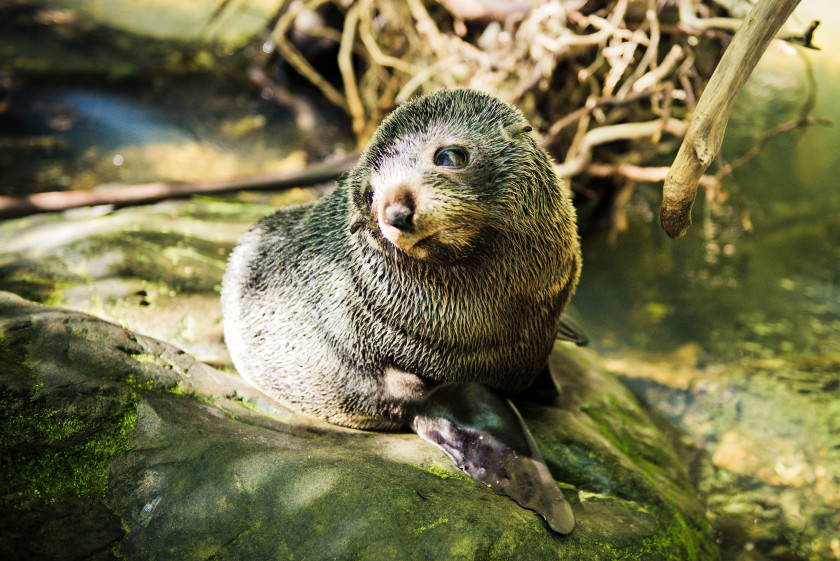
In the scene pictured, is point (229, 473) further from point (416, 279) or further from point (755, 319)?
point (755, 319)

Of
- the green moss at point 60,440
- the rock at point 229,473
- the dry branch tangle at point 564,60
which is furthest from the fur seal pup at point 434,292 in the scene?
the dry branch tangle at point 564,60

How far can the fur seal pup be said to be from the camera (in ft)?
9.52

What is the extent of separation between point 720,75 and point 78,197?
5767 mm

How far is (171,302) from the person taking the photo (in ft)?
14.7

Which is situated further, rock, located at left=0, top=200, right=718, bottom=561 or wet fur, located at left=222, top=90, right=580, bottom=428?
wet fur, located at left=222, top=90, right=580, bottom=428

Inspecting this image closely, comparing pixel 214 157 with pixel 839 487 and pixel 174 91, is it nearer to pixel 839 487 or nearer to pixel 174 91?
pixel 174 91

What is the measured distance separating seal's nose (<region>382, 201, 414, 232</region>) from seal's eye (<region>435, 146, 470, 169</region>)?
0.36 m

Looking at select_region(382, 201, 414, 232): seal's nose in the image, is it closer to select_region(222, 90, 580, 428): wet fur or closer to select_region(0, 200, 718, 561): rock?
select_region(222, 90, 580, 428): wet fur

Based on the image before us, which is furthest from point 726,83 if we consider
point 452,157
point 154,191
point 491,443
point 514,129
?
point 154,191

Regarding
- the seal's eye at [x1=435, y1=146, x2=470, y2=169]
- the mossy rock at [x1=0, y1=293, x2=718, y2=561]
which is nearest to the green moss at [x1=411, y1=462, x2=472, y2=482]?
the mossy rock at [x1=0, y1=293, x2=718, y2=561]

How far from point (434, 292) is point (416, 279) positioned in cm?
12

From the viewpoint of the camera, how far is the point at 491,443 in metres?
3.12

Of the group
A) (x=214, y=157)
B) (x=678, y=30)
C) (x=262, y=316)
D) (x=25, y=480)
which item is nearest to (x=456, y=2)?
(x=678, y=30)

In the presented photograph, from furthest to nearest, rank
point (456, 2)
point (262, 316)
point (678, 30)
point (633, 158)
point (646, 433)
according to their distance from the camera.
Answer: point (456, 2), point (633, 158), point (678, 30), point (646, 433), point (262, 316)
